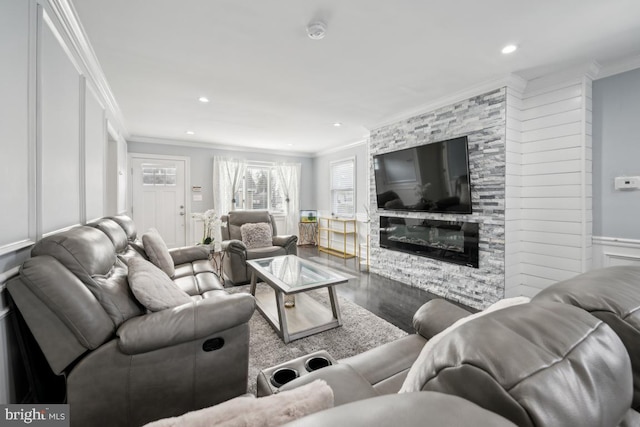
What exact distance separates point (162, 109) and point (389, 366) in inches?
165

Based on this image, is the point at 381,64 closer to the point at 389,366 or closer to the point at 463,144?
the point at 463,144

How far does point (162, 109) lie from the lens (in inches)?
149

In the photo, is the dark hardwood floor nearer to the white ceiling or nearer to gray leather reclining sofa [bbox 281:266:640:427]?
gray leather reclining sofa [bbox 281:266:640:427]

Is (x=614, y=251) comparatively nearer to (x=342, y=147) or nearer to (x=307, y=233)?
(x=342, y=147)

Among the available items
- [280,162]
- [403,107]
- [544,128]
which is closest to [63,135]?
[403,107]

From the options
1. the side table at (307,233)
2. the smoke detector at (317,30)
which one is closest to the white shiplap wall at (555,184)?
the smoke detector at (317,30)

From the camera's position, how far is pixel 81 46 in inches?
83.4

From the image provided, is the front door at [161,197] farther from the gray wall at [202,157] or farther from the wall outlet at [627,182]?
the wall outlet at [627,182]

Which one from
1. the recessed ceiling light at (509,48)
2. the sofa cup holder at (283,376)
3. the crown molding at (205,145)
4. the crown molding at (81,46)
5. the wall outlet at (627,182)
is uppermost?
the crown molding at (205,145)

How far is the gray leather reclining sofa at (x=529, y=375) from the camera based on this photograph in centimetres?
36

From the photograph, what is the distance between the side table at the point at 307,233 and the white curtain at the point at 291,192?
0.21 metres

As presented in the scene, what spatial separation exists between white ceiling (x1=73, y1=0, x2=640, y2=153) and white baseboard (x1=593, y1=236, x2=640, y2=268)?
1.63 m

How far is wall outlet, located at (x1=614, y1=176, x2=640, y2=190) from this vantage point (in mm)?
2406

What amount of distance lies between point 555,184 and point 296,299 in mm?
3006
